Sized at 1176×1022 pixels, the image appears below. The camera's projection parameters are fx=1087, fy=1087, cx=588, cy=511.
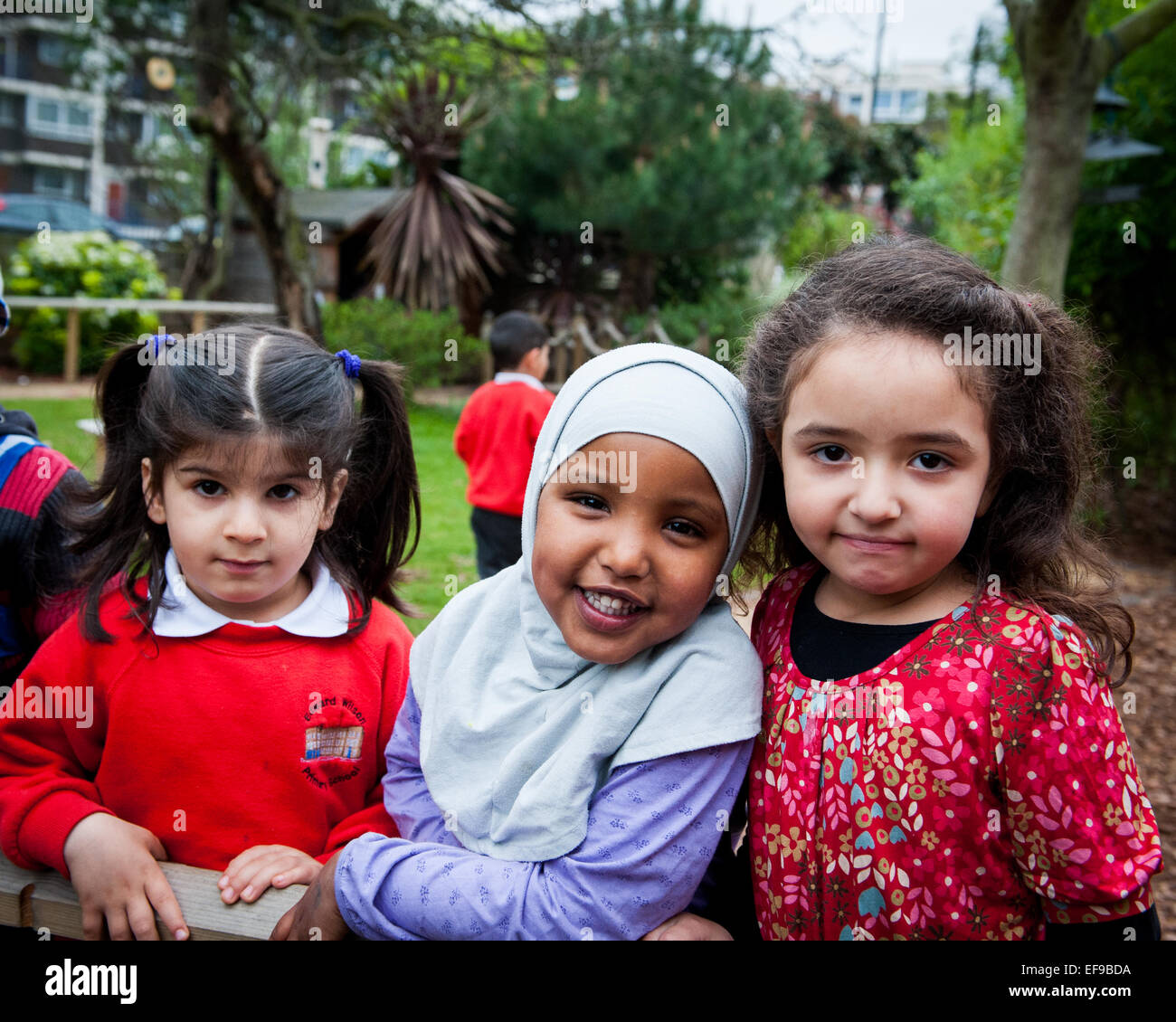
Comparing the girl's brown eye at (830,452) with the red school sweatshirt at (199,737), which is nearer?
the girl's brown eye at (830,452)

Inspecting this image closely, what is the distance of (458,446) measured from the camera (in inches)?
244

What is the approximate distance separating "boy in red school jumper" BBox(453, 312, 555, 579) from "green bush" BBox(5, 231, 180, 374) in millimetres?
8729

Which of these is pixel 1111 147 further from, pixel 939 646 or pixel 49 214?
pixel 49 214

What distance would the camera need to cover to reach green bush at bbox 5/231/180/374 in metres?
13.7

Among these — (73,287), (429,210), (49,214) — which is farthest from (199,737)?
(49,214)

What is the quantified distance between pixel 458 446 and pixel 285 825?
4.41 meters

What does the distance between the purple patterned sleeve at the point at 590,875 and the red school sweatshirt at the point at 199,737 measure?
13.9 inches

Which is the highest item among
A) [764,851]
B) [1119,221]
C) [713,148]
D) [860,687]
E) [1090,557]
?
[713,148]

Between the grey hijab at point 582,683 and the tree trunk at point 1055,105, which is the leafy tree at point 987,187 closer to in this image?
the tree trunk at point 1055,105

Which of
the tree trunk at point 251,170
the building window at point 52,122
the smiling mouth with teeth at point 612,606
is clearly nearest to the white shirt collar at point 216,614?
the smiling mouth with teeth at point 612,606

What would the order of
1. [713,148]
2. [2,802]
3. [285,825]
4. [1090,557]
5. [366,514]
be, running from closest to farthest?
1. [1090,557]
2. [2,802]
3. [285,825]
4. [366,514]
5. [713,148]

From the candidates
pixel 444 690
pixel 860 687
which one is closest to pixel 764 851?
pixel 860 687

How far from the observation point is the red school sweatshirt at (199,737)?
184 centimetres
